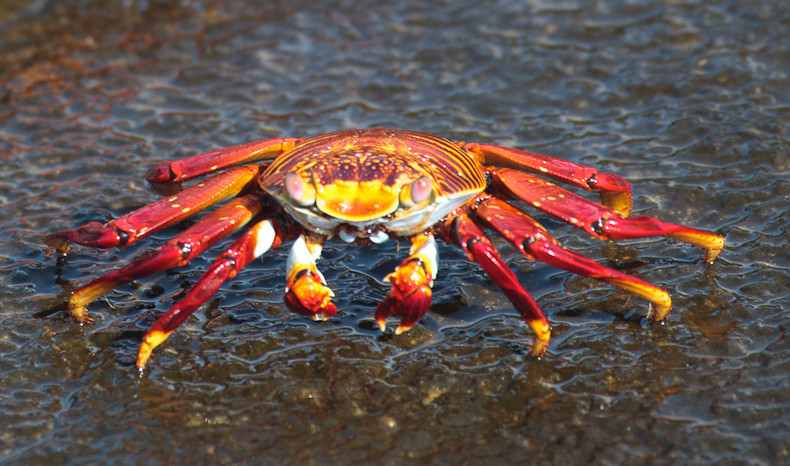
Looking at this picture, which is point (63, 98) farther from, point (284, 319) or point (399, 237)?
point (399, 237)

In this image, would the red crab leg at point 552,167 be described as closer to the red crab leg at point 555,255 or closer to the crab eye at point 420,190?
the red crab leg at point 555,255

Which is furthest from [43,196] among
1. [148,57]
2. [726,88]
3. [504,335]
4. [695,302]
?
[726,88]

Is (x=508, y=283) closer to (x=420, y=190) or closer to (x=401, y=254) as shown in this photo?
(x=420, y=190)

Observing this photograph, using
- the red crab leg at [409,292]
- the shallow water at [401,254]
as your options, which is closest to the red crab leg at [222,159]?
the shallow water at [401,254]

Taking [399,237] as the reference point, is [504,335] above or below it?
Answer: below

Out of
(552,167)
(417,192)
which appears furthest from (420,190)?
(552,167)

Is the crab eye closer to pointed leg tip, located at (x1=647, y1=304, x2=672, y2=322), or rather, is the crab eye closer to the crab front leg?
the crab front leg

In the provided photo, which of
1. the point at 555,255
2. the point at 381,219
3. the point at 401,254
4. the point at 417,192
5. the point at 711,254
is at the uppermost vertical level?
the point at 417,192
